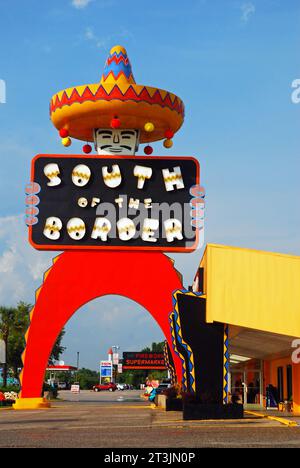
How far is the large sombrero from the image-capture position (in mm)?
37219

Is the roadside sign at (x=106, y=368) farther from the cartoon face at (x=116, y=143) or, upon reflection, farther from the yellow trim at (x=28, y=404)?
the cartoon face at (x=116, y=143)

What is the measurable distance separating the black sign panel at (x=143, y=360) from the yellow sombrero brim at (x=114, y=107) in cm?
5872

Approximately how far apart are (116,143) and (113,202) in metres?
3.17

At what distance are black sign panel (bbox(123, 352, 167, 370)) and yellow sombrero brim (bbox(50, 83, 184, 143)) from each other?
193 ft

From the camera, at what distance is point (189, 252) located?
128 feet

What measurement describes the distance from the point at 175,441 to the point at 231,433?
2919 mm

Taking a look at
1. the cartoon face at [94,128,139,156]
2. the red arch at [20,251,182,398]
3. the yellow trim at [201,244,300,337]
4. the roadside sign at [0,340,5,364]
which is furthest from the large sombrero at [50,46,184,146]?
the roadside sign at [0,340,5,364]

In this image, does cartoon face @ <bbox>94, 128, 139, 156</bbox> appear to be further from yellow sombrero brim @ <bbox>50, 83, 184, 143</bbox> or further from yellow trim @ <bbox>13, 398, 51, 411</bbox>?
yellow trim @ <bbox>13, 398, 51, 411</bbox>

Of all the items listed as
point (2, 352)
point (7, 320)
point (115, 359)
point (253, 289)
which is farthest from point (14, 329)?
point (115, 359)

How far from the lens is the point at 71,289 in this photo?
126 ft

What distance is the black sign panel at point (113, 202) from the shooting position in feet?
127

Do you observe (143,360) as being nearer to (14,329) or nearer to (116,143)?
(14,329)
